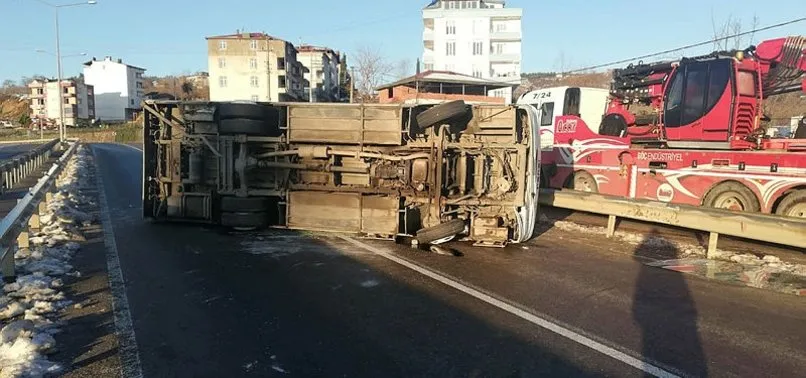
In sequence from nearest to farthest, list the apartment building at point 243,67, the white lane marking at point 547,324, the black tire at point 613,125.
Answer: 1. the white lane marking at point 547,324
2. the black tire at point 613,125
3. the apartment building at point 243,67

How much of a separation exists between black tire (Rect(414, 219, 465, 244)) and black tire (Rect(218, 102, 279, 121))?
3494 mm

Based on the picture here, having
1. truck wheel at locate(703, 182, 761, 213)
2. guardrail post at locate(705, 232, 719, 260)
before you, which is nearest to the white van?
truck wheel at locate(703, 182, 761, 213)

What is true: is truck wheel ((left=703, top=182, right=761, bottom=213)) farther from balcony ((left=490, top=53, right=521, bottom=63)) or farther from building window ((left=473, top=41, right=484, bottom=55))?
balcony ((left=490, top=53, right=521, bottom=63))

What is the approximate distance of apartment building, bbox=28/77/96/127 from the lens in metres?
98.9

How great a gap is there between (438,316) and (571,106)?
11489mm

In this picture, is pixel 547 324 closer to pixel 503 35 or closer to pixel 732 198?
pixel 732 198

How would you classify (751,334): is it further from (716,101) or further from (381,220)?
(716,101)

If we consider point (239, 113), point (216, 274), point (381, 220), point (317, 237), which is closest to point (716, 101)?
point (381, 220)

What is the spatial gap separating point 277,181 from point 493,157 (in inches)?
146

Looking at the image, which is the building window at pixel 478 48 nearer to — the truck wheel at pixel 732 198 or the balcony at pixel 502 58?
the balcony at pixel 502 58

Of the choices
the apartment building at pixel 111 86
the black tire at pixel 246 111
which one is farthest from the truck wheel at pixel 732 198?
the apartment building at pixel 111 86

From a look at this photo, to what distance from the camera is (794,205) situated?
9.23 meters

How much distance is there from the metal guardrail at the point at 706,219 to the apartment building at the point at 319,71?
94039 mm

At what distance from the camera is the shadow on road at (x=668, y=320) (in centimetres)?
426
